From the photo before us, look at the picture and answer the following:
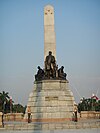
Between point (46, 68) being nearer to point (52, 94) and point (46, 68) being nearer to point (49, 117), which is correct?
point (52, 94)

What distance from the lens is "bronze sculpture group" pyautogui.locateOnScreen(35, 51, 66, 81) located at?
2261cm

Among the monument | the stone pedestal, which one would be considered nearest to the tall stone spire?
the monument

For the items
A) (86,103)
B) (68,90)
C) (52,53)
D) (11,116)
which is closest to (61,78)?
(68,90)

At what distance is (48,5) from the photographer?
25688 millimetres

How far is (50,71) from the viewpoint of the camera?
894 inches

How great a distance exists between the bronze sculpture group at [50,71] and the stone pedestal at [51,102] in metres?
0.51

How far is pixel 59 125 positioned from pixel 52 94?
5930 mm

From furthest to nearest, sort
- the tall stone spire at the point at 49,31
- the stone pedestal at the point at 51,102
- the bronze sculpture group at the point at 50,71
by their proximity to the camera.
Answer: the tall stone spire at the point at 49,31 → the bronze sculpture group at the point at 50,71 → the stone pedestal at the point at 51,102

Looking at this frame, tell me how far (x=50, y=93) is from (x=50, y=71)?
7.32 ft

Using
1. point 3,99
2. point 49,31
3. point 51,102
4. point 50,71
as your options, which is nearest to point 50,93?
point 51,102

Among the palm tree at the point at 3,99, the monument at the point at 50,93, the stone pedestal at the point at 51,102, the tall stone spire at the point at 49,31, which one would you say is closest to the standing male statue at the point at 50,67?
the monument at the point at 50,93

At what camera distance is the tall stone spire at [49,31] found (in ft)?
81.2

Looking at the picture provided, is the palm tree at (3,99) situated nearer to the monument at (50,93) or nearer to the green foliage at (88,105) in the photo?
the green foliage at (88,105)

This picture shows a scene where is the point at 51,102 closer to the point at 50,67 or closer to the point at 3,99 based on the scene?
the point at 50,67
